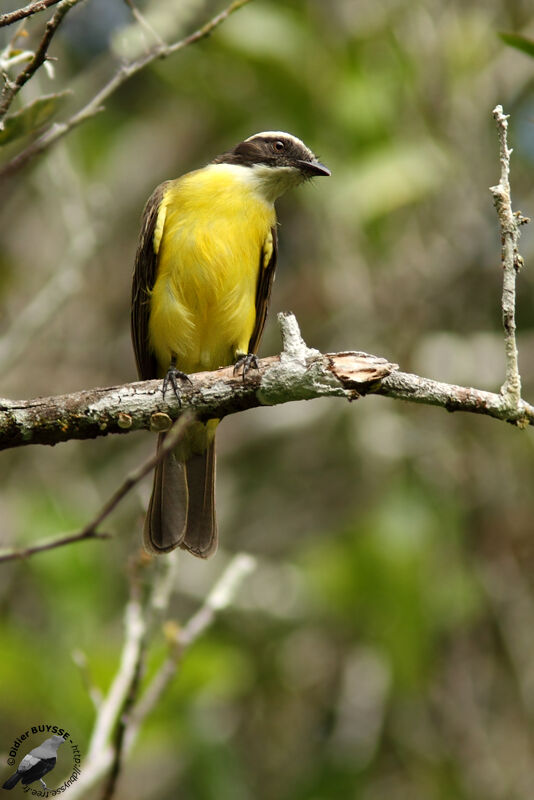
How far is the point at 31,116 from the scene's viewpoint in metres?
3.04

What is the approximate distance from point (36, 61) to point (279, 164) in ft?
7.75

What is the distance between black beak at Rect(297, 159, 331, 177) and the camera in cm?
479

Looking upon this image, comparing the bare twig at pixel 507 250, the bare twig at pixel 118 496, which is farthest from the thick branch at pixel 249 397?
the bare twig at pixel 118 496

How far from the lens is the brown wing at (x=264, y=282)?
16.0 ft

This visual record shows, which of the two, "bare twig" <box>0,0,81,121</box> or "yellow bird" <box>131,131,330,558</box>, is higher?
"bare twig" <box>0,0,81,121</box>

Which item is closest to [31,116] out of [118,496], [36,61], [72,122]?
[72,122]

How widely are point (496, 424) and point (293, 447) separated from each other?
1.59 meters

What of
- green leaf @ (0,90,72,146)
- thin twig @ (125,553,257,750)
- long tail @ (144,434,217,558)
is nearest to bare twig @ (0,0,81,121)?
green leaf @ (0,90,72,146)

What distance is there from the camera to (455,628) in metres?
6.46

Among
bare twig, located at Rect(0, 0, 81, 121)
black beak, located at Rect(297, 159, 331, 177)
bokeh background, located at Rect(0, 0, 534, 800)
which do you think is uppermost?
bare twig, located at Rect(0, 0, 81, 121)

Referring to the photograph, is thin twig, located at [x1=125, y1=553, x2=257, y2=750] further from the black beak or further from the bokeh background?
the black beak

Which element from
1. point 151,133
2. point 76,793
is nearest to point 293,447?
point 151,133

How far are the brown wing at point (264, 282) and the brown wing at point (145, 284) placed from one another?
1.63 feet

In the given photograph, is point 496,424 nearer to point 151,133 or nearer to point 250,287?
point 250,287
